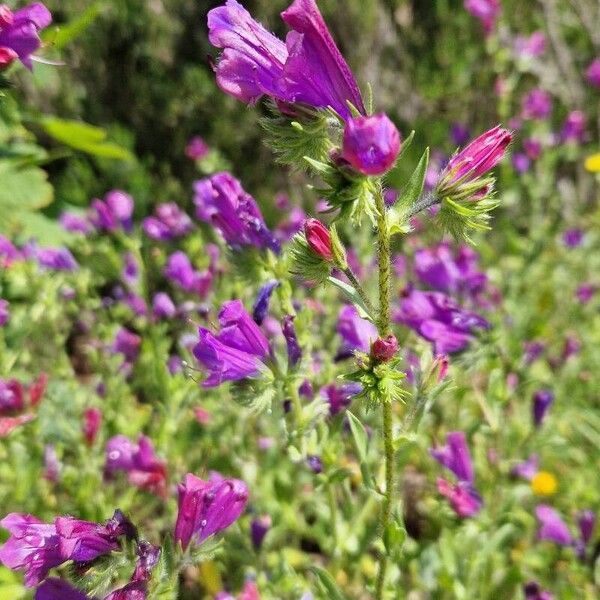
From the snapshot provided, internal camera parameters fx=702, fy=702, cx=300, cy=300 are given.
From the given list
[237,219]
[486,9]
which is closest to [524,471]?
[237,219]

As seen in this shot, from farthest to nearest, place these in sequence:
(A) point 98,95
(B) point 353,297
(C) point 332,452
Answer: (A) point 98,95 < (C) point 332,452 < (B) point 353,297

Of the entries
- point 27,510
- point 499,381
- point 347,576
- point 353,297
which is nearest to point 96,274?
point 27,510

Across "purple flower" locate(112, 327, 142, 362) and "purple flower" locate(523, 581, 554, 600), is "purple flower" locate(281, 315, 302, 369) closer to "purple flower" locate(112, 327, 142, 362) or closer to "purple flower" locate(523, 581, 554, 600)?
"purple flower" locate(523, 581, 554, 600)

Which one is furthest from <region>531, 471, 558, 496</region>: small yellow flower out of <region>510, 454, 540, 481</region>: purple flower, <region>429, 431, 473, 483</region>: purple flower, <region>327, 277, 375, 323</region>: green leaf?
<region>327, 277, 375, 323</region>: green leaf

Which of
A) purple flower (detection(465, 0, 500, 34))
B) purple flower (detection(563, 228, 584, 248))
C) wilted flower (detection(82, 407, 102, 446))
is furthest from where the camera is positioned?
purple flower (detection(465, 0, 500, 34))

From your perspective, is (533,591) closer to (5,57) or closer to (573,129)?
(5,57)

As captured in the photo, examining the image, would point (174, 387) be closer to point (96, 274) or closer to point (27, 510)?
point (27, 510)
